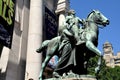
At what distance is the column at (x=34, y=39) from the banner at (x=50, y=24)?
254 cm

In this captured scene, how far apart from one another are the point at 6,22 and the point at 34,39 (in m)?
3.78

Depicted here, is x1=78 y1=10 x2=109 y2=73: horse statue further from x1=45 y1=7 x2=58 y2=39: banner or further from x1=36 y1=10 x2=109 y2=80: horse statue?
x1=45 y1=7 x2=58 y2=39: banner

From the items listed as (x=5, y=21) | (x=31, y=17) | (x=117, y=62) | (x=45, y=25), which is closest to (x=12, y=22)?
(x=5, y=21)

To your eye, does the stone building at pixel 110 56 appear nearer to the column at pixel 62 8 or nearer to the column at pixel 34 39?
the column at pixel 62 8

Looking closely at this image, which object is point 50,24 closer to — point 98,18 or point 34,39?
point 34,39

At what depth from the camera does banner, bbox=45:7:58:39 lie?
32969 mm

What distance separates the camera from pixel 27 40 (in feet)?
99.0

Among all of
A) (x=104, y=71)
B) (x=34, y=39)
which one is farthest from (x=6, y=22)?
(x=104, y=71)

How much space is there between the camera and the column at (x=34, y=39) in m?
27.0

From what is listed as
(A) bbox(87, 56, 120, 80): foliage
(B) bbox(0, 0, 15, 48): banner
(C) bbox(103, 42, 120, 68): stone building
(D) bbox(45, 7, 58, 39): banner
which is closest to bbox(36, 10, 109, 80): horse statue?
(B) bbox(0, 0, 15, 48): banner

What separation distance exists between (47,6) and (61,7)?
6.23 ft

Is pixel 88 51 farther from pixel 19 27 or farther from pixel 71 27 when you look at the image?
pixel 19 27

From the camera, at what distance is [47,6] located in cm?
3609

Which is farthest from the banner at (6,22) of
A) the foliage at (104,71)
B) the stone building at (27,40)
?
the foliage at (104,71)
